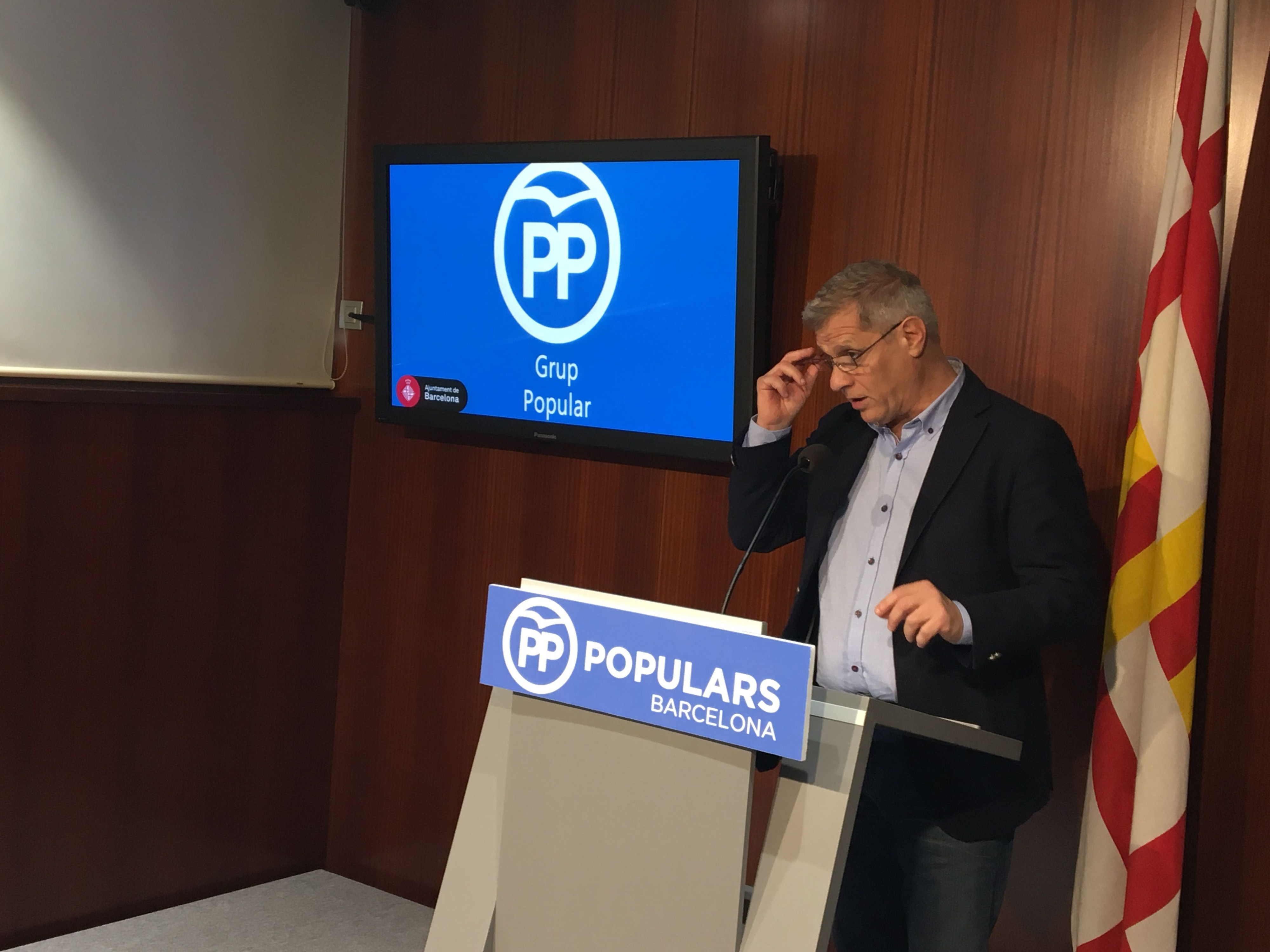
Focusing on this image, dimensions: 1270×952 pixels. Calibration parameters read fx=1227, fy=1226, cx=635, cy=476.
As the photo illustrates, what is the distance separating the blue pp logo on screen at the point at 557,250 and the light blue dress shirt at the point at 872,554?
1085mm

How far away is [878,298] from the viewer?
2232 mm

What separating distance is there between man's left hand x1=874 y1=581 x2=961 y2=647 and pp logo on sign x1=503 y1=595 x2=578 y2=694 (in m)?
0.45

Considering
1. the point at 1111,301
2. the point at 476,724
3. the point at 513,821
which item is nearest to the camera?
the point at 513,821

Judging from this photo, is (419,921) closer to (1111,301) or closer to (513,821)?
(513,821)

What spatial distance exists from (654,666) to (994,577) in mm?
749

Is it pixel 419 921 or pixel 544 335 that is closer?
pixel 544 335

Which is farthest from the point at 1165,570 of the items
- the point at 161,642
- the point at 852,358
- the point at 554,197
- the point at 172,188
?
the point at 172,188

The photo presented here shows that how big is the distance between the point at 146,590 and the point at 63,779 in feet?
1.78

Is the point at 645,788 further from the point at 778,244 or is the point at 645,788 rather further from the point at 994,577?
the point at 778,244

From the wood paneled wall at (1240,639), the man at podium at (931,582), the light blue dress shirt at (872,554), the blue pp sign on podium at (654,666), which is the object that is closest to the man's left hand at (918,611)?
the man at podium at (931,582)

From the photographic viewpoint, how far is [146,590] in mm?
3438

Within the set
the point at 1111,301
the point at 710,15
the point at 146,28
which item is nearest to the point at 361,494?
the point at 146,28

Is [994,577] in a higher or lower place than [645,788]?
higher

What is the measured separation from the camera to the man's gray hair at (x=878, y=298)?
7.31ft
